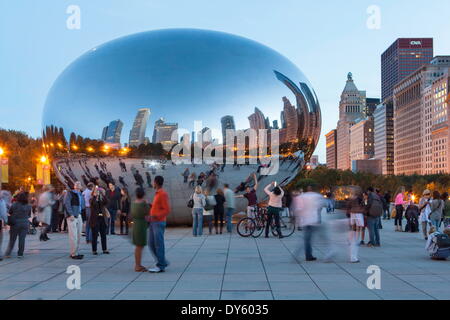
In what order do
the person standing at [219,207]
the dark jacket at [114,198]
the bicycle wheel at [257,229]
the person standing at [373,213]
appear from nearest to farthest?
the person standing at [373,213], the bicycle wheel at [257,229], the dark jacket at [114,198], the person standing at [219,207]

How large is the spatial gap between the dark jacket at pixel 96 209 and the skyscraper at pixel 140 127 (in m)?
6.04

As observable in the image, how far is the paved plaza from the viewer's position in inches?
304

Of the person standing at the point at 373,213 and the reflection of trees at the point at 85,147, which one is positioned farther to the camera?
the reflection of trees at the point at 85,147

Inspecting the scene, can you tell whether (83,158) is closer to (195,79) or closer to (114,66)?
(114,66)

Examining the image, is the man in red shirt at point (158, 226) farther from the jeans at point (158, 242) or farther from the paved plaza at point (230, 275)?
the paved plaza at point (230, 275)

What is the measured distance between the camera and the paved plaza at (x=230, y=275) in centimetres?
773

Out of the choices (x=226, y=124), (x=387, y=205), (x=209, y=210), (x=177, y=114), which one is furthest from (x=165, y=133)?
(x=387, y=205)

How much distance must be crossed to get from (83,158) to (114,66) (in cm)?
363

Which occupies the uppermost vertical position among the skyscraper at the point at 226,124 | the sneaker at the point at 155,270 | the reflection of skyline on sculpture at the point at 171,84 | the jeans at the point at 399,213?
the reflection of skyline on sculpture at the point at 171,84

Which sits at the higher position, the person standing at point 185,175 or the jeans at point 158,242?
the person standing at point 185,175

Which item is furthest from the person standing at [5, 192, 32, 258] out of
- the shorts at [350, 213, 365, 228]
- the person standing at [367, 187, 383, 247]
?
the person standing at [367, 187, 383, 247]

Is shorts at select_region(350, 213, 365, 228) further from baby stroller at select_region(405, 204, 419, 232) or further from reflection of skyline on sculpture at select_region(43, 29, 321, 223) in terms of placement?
baby stroller at select_region(405, 204, 419, 232)

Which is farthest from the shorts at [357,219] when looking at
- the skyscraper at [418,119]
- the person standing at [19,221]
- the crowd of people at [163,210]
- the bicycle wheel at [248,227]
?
the skyscraper at [418,119]

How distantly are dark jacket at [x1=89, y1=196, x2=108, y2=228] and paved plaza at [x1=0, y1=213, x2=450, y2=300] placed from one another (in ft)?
2.75
